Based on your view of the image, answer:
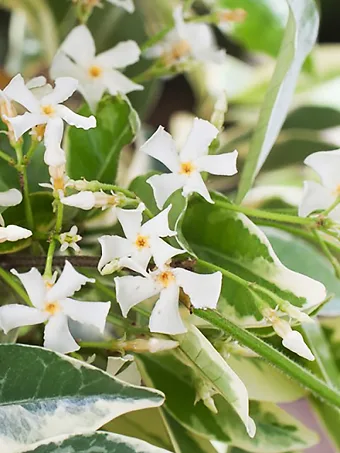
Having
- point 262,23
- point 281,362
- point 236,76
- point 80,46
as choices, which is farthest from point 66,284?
point 236,76

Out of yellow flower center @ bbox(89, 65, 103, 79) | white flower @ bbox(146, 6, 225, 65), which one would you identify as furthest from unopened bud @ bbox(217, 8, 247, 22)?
yellow flower center @ bbox(89, 65, 103, 79)

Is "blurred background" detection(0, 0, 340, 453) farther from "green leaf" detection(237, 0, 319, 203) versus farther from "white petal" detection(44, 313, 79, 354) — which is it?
"white petal" detection(44, 313, 79, 354)

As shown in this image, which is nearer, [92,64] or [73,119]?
[73,119]

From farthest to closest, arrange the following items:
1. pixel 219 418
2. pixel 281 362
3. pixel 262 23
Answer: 1. pixel 262 23
2. pixel 219 418
3. pixel 281 362

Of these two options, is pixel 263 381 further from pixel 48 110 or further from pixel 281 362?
pixel 48 110

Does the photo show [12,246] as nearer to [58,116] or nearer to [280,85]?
[58,116]
